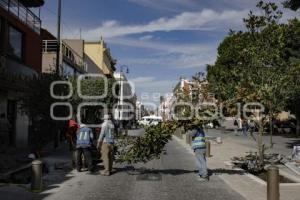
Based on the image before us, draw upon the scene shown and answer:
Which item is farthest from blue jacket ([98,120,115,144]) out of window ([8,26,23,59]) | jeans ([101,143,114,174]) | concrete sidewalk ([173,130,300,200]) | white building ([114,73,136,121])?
white building ([114,73,136,121])

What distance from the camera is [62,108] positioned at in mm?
23156

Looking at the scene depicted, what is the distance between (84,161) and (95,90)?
25.8 m

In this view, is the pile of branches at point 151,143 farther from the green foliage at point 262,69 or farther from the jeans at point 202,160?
the green foliage at point 262,69

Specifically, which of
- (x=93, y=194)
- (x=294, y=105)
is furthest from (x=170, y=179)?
(x=294, y=105)

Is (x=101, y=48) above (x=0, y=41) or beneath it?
above

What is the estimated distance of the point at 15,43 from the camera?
90.2 feet

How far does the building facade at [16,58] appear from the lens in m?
24.6

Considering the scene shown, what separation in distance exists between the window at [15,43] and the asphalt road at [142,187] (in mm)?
12439

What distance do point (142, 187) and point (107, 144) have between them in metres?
2.62

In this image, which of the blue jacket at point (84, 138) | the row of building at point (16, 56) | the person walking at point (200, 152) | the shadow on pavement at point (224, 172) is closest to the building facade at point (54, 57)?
the row of building at point (16, 56)

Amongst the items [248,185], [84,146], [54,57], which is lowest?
[248,185]

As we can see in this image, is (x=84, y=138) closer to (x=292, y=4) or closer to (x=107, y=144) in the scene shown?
(x=107, y=144)

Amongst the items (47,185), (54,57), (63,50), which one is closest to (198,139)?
(47,185)

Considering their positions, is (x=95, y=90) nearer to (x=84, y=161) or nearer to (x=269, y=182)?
(x=84, y=161)
